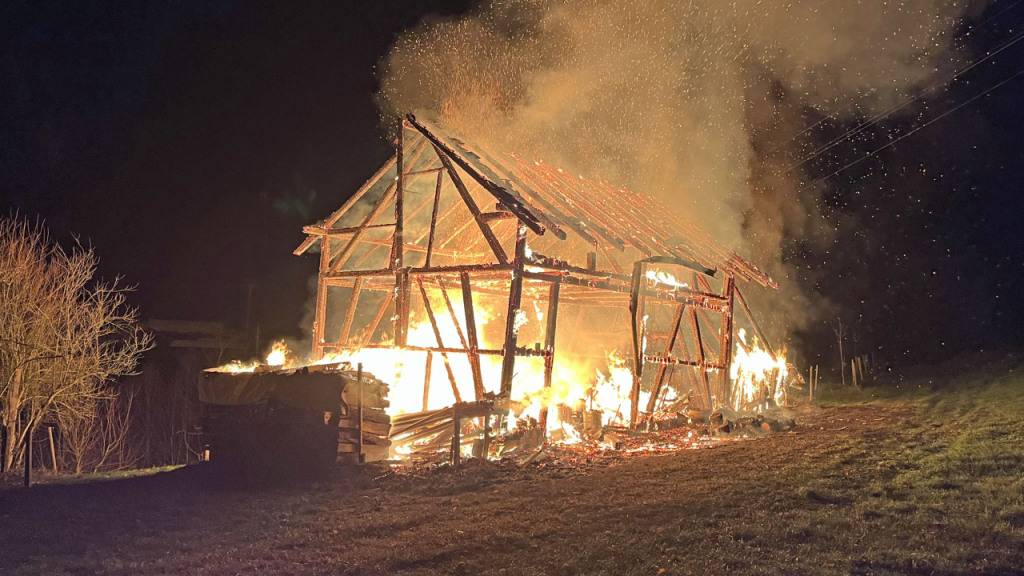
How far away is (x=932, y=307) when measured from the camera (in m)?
31.8

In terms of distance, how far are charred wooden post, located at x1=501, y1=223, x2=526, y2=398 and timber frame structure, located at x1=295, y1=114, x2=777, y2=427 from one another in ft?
0.06

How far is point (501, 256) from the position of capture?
11.9 m

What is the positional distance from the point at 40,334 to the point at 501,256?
30.8 ft

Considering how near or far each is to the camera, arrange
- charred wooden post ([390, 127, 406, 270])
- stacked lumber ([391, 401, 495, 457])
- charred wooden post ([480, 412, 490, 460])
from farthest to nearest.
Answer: charred wooden post ([390, 127, 406, 270]) → stacked lumber ([391, 401, 495, 457]) → charred wooden post ([480, 412, 490, 460])

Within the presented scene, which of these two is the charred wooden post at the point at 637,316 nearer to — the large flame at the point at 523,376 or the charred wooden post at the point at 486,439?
the large flame at the point at 523,376

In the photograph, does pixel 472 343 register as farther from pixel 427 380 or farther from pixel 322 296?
pixel 322 296

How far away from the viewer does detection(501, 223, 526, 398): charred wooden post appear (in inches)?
454

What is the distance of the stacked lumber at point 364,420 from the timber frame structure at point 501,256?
172 cm

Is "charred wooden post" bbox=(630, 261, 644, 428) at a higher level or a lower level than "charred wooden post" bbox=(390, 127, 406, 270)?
lower

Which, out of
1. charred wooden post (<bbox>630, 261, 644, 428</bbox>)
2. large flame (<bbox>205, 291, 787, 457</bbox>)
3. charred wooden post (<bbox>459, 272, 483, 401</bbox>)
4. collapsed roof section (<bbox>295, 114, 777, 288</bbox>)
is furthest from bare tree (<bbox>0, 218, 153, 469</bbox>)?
charred wooden post (<bbox>630, 261, 644, 428</bbox>)

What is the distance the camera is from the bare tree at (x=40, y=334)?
13484 millimetres

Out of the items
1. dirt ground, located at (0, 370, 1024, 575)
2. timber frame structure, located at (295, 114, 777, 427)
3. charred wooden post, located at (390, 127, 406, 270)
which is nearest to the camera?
dirt ground, located at (0, 370, 1024, 575)

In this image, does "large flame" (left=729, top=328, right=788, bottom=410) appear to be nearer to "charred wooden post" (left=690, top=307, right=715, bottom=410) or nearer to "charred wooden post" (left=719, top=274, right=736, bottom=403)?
"charred wooden post" (left=690, top=307, right=715, bottom=410)

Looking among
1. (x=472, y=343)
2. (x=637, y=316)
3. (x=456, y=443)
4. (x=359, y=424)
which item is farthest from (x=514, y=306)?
(x=359, y=424)
